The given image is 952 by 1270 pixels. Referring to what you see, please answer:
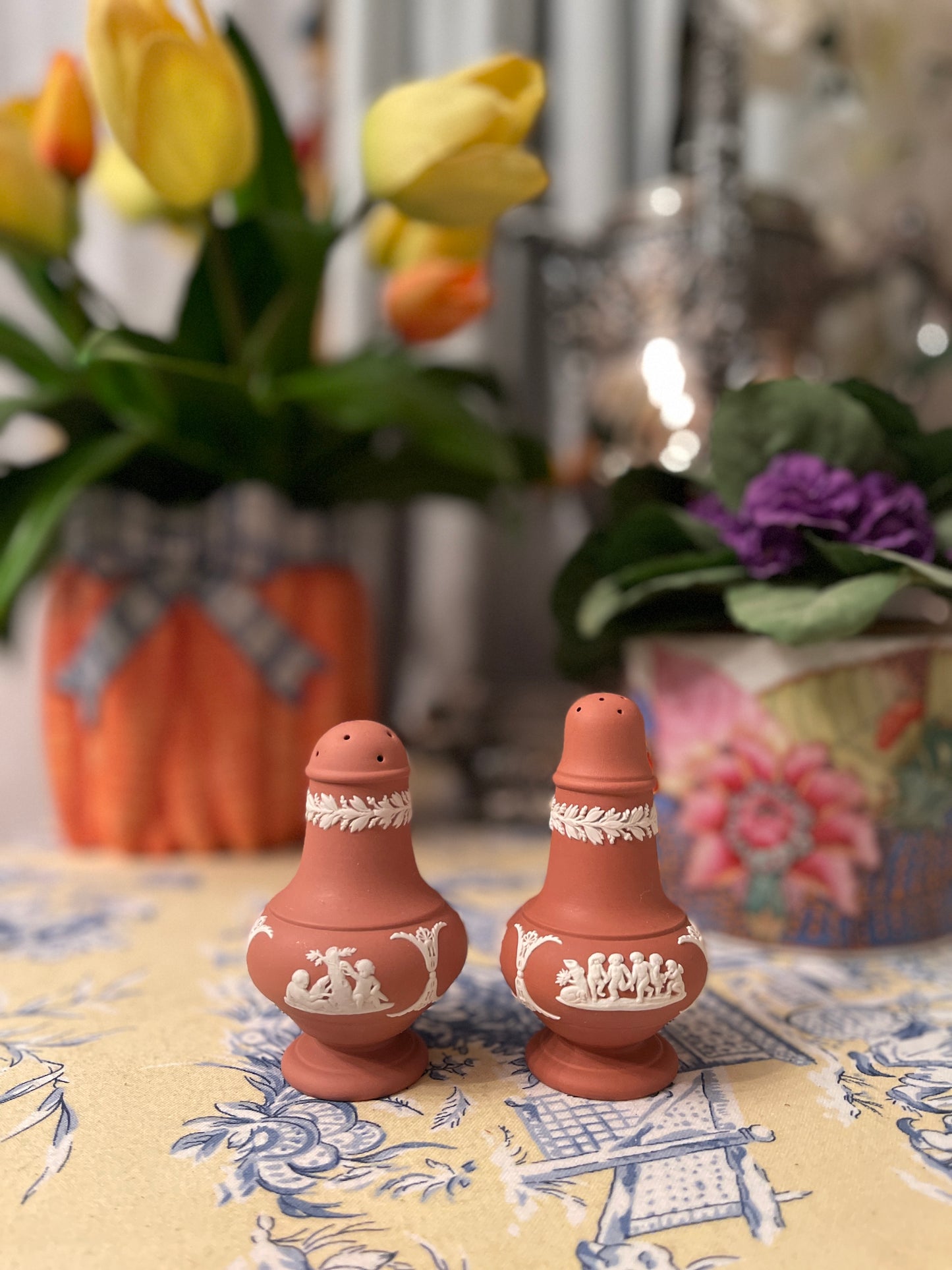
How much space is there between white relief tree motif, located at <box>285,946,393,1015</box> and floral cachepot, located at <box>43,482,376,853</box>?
329 mm

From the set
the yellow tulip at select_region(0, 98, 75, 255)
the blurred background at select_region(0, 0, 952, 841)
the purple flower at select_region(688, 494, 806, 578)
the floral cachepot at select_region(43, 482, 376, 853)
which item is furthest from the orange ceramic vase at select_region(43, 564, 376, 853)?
the purple flower at select_region(688, 494, 806, 578)

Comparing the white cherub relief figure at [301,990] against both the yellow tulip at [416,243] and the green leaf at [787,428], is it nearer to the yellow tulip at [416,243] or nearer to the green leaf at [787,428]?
the green leaf at [787,428]

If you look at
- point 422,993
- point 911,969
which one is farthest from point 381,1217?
point 911,969

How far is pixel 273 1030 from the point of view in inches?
15.7

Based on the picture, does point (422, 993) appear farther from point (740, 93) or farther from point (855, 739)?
point (740, 93)

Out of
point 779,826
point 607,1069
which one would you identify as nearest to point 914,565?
point 779,826

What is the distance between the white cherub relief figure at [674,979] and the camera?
330 mm

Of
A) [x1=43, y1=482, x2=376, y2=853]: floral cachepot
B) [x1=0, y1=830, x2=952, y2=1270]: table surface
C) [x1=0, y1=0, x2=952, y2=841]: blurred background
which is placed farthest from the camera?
[x1=0, y1=0, x2=952, y2=841]: blurred background

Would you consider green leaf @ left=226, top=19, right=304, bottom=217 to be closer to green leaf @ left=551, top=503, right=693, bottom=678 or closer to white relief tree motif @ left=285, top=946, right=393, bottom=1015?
green leaf @ left=551, top=503, right=693, bottom=678

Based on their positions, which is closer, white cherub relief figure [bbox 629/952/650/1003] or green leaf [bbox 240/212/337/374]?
white cherub relief figure [bbox 629/952/650/1003]

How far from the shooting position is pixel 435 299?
0.65 metres

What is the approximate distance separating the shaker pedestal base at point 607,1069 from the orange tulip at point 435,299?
18.7 inches

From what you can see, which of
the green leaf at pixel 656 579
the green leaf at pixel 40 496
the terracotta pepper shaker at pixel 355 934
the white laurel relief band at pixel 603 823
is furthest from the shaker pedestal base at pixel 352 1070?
the green leaf at pixel 40 496

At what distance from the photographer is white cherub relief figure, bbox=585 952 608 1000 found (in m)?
0.32
